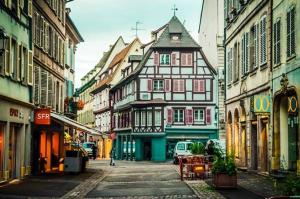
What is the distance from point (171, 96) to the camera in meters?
66.7

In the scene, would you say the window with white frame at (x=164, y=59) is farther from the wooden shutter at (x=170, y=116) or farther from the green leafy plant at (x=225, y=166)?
the green leafy plant at (x=225, y=166)

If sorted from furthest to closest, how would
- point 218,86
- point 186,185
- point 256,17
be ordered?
point 218,86 < point 256,17 < point 186,185

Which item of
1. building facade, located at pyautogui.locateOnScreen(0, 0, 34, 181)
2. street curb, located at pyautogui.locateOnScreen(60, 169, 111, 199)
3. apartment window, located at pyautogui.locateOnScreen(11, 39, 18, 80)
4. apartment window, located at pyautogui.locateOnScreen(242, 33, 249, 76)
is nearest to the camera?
street curb, located at pyautogui.locateOnScreen(60, 169, 111, 199)

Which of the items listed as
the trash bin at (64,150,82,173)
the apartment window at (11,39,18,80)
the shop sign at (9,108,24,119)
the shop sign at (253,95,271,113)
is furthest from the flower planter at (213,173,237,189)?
the trash bin at (64,150,82,173)

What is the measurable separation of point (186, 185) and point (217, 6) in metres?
35.0

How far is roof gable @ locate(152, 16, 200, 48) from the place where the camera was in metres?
66.0

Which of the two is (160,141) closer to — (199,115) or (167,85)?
(199,115)

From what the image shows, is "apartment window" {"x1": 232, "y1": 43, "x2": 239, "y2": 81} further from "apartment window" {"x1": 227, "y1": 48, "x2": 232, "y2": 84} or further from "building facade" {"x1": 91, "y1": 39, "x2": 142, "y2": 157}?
"building facade" {"x1": 91, "y1": 39, "x2": 142, "y2": 157}

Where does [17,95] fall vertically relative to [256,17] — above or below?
below

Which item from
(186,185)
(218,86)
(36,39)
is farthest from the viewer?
(218,86)

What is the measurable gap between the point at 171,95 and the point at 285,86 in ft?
143

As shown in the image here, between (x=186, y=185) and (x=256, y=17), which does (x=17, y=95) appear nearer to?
(x=186, y=185)

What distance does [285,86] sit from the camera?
23203mm

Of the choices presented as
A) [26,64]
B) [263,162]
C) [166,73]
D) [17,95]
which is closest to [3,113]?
[17,95]
